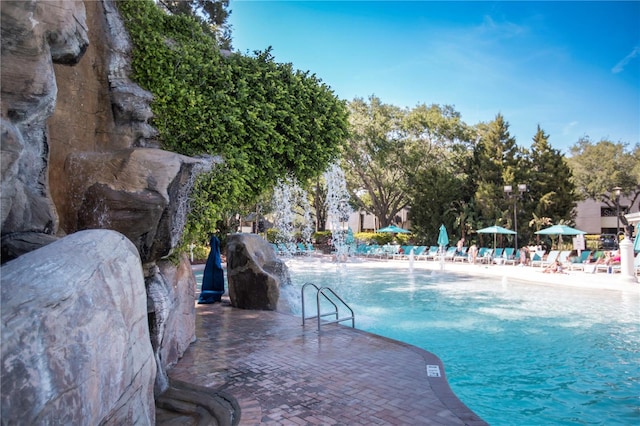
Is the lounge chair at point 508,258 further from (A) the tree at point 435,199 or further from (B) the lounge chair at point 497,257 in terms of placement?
(A) the tree at point 435,199

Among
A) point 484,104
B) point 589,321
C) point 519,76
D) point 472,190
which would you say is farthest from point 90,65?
point 484,104

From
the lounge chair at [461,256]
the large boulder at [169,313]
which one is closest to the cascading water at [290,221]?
the lounge chair at [461,256]

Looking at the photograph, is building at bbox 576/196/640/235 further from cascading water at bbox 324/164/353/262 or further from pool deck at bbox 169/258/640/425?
pool deck at bbox 169/258/640/425

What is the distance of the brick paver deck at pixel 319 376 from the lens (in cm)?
496

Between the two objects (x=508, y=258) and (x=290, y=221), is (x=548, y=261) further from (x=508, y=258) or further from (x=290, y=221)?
(x=290, y=221)

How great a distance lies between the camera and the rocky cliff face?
3.69 m

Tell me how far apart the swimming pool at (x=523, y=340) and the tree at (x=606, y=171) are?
31.1 meters

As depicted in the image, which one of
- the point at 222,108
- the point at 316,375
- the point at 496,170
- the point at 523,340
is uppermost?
the point at 496,170

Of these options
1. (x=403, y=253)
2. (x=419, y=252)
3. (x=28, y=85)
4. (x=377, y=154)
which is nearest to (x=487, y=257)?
(x=419, y=252)

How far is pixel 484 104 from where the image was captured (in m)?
40.0

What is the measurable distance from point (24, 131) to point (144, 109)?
8.47 ft

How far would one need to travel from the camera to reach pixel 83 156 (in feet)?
18.0

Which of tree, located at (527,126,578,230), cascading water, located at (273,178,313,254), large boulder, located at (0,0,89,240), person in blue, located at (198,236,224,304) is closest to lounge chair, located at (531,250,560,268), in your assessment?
tree, located at (527,126,578,230)

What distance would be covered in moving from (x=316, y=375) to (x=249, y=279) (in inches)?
215
